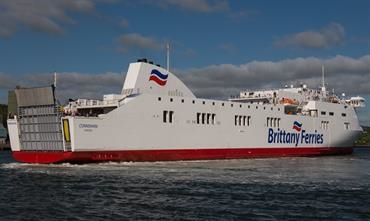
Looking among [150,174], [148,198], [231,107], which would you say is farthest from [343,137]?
[148,198]

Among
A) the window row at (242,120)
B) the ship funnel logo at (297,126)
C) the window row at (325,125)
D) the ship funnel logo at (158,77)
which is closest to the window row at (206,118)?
the window row at (242,120)

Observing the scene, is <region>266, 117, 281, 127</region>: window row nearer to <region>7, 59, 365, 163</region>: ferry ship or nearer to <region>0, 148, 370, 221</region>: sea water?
<region>7, 59, 365, 163</region>: ferry ship

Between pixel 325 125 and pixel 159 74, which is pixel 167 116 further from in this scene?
pixel 325 125

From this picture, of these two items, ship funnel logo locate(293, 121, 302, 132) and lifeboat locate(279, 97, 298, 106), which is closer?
ship funnel logo locate(293, 121, 302, 132)

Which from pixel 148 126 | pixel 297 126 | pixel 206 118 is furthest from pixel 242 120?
pixel 148 126

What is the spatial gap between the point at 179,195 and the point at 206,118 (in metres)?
18.8

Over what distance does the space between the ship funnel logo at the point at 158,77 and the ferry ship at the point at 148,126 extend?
72 millimetres

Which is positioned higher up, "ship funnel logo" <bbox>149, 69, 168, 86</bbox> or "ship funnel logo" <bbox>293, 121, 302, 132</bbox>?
"ship funnel logo" <bbox>149, 69, 168, 86</bbox>

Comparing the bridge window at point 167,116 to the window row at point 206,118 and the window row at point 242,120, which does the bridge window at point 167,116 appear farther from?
the window row at point 242,120

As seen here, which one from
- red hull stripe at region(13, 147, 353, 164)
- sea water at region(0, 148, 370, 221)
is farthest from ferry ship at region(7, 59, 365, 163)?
sea water at region(0, 148, 370, 221)

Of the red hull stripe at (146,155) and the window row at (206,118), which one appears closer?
the red hull stripe at (146,155)

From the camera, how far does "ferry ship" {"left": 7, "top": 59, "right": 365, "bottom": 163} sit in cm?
2959

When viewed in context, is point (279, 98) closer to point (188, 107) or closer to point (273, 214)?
point (188, 107)

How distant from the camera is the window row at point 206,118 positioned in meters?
35.6
